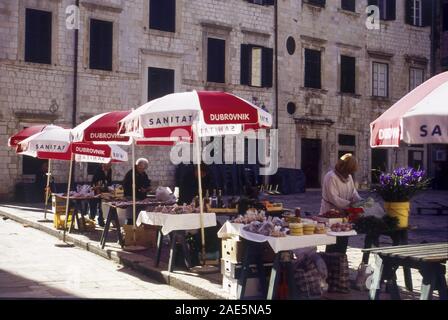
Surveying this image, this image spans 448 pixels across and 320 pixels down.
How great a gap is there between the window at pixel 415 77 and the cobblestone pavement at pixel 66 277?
2338 centimetres

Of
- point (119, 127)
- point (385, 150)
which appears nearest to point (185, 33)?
point (385, 150)

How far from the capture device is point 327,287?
641cm

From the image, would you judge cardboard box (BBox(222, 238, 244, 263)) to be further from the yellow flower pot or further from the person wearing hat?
the yellow flower pot

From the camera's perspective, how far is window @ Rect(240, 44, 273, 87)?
78.6 ft

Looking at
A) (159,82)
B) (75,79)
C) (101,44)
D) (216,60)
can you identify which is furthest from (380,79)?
(75,79)

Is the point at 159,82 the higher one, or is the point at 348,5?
the point at 348,5

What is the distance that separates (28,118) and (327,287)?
1531cm

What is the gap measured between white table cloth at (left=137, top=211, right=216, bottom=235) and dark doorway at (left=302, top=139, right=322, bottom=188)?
18201 millimetres

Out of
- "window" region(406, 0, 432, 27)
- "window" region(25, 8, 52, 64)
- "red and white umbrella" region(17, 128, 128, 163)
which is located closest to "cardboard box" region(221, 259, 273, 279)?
"red and white umbrella" region(17, 128, 128, 163)

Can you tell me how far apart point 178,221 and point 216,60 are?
1636cm

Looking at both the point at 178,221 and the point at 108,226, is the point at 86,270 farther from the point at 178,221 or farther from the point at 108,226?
the point at 178,221

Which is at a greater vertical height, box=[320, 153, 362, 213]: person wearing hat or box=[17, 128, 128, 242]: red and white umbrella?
box=[17, 128, 128, 242]: red and white umbrella

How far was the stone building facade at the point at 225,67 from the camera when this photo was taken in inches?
759

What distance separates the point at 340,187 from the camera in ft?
23.6
